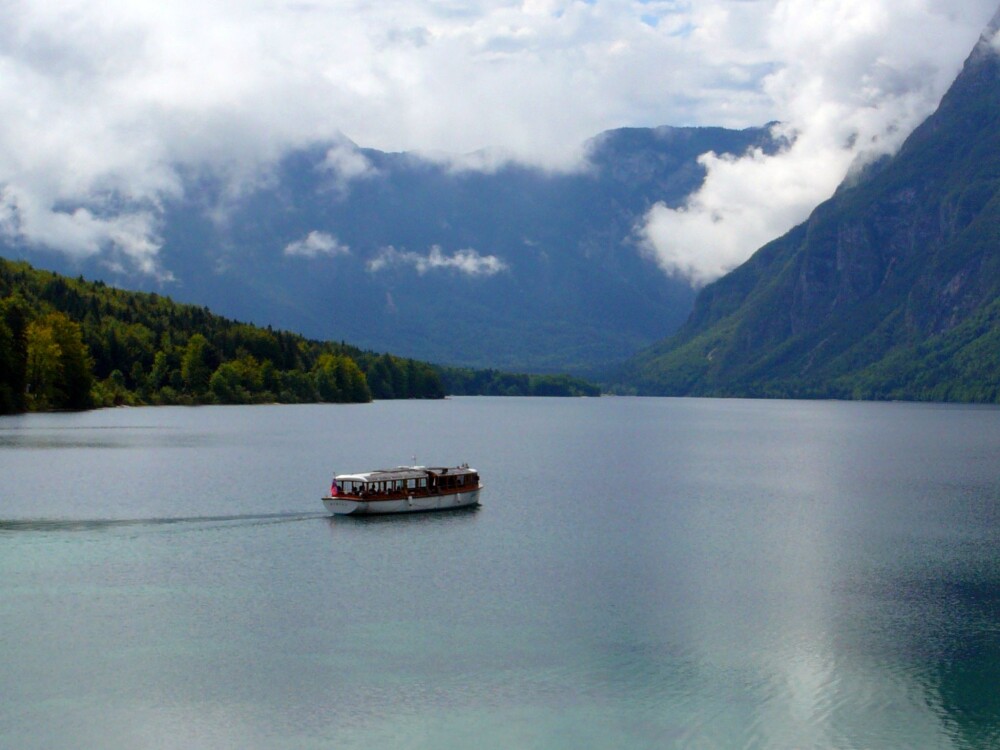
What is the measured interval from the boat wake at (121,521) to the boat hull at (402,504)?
2286 mm

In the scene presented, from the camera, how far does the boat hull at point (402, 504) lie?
89.8 metres

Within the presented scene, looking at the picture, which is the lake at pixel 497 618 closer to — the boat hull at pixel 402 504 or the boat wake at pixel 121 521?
the boat wake at pixel 121 521

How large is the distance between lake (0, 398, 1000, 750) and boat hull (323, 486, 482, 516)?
1.29 m

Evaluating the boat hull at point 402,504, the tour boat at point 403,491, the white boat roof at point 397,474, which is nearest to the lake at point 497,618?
the boat hull at point 402,504

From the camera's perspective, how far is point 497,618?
55.4 metres

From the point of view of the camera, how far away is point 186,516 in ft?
281

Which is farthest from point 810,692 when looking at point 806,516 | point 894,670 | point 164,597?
point 806,516

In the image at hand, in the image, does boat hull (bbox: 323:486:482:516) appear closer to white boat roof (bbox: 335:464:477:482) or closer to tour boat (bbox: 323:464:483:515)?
tour boat (bbox: 323:464:483:515)

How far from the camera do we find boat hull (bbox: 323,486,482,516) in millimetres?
89750

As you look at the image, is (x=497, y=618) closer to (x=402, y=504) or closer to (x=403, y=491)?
(x=402, y=504)

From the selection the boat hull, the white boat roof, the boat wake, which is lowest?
the boat wake

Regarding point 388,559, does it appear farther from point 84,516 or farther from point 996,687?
point 996,687

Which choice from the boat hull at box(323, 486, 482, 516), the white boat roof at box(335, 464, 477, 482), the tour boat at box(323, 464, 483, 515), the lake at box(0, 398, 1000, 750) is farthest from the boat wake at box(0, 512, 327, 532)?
the white boat roof at box(335, 464, 477, 482)

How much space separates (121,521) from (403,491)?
2283 centimetres
